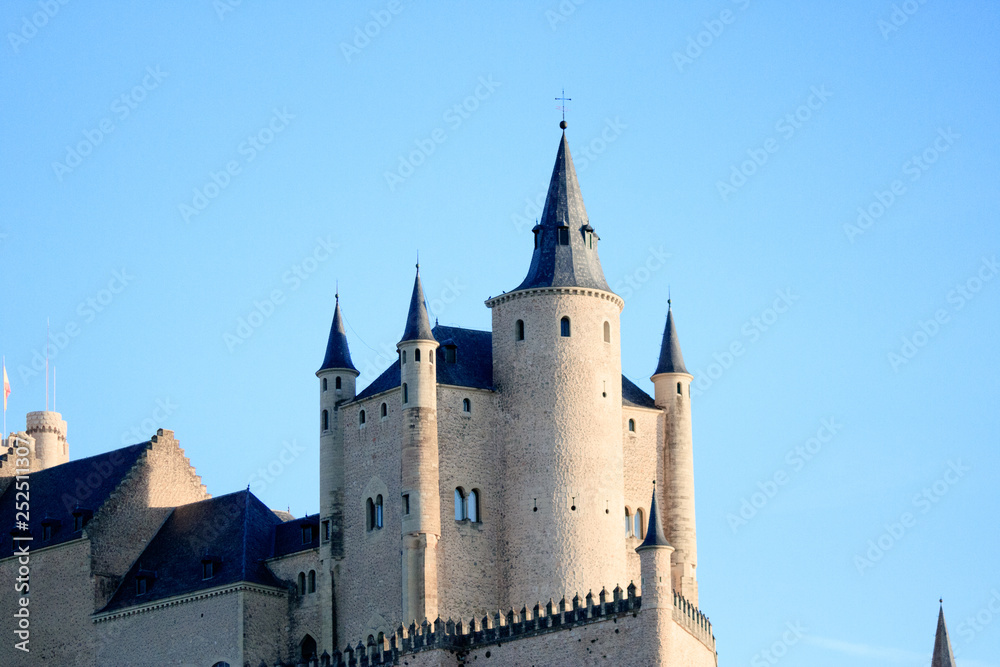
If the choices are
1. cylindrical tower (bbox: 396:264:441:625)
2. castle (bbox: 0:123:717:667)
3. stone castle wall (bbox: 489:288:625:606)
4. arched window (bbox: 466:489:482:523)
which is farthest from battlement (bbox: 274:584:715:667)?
arched window (bbox: 466:489:482:523)

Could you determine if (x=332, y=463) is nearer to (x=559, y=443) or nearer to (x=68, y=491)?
(x=559, y=443)

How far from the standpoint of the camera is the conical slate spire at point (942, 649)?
314 ft

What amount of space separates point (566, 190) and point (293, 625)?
77.8 ft

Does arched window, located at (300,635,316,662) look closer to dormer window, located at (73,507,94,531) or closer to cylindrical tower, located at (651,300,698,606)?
dormer window, located at (73,507,94,531)

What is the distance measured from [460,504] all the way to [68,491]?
1025 inches

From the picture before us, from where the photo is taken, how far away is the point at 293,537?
96688 mm

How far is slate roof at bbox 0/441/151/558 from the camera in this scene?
103 meters

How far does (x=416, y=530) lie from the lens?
87.9m

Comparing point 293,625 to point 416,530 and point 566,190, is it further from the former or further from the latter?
point 566,190

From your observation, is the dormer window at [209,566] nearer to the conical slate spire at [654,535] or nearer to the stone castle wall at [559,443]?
the stone castle wall at [559,443]

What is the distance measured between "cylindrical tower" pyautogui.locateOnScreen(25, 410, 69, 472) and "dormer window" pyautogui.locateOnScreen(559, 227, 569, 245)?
42482mm

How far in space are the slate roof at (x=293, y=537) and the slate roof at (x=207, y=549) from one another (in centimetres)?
43

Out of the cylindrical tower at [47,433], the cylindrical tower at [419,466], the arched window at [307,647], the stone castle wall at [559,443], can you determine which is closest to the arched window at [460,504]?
the cylindrical tower at [419,466]

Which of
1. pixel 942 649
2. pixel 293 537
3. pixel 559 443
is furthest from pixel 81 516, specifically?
pixel 942 649
